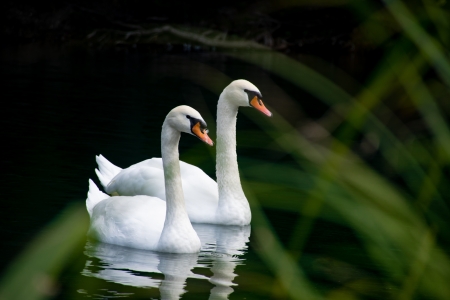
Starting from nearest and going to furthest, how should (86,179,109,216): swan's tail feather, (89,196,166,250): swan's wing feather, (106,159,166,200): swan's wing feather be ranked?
(89,196,166,250): swan's wing feather → (86,179,109,216): swan's tail feather → (106,159,166,200): swan's wing feather

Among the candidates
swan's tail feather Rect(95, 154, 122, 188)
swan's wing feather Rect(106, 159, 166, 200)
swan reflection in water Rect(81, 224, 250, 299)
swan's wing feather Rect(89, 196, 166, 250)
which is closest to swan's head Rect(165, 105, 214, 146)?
swan's wing feather Rect(89, 196, 166, 250)

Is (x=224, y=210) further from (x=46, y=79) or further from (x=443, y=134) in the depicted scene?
(x=46, y=79)

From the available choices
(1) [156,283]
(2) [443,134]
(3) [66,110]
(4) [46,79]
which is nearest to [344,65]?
(4) [46,79]

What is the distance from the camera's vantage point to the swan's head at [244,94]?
7.91 m

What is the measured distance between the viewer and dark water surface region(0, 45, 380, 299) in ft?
17.6

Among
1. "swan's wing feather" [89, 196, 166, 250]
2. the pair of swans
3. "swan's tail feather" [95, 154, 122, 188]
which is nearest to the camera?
the pair of swans

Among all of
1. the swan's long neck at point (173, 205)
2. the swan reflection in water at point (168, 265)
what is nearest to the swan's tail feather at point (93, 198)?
the swan reflection in water at point (168, 265)

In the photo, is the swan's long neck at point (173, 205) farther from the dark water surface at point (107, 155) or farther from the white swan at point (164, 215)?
the dark water surface at point (107, 155)

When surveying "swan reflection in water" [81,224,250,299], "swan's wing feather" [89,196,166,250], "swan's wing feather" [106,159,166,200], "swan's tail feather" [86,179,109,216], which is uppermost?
"swan's wing feather" [106,159,166,200]

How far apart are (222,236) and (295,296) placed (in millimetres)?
5329

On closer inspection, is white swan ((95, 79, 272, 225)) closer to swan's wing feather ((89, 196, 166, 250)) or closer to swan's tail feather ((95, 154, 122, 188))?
swan's tail feather ((95, 154, 122, 188))

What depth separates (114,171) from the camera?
28.5 ft

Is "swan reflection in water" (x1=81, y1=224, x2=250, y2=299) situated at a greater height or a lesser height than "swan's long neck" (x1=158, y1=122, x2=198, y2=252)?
lesser

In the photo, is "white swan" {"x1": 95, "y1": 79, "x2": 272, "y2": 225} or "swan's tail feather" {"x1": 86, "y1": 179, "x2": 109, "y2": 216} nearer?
"swan's tail feather" {"x1": 86, "y1": 179, "x2": 109, "y2": 216}
